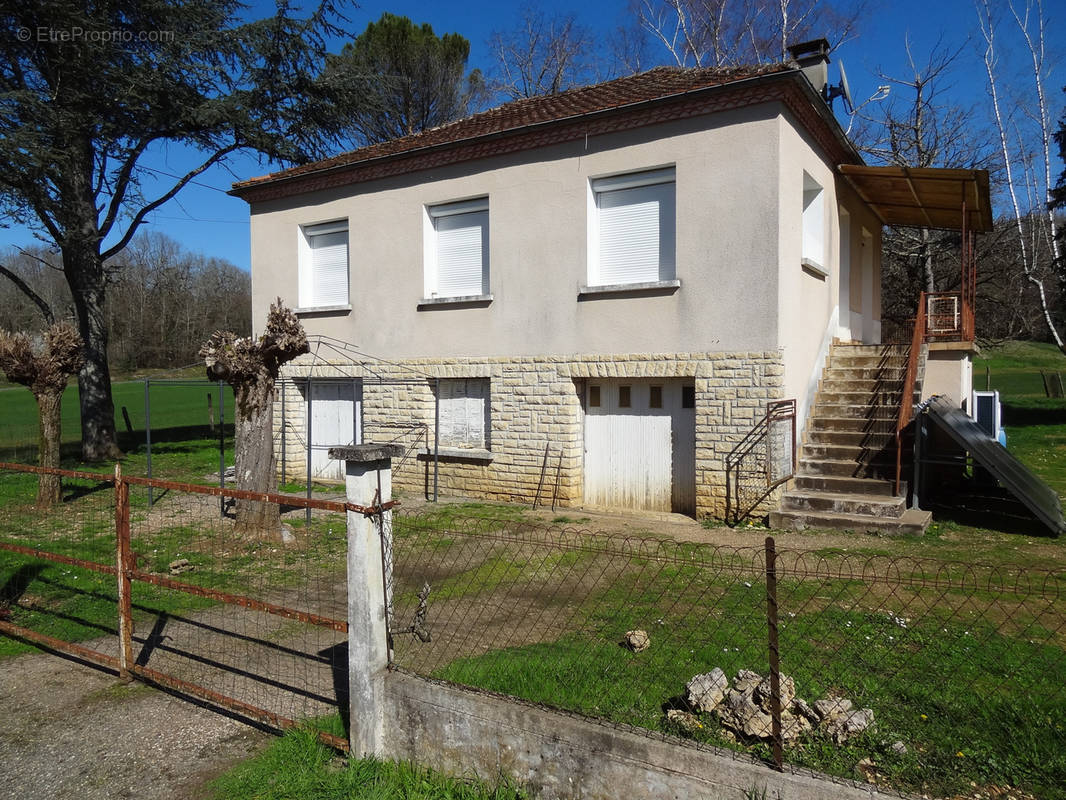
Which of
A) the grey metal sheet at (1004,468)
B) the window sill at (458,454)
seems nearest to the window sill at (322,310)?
the window sill at (458,454)

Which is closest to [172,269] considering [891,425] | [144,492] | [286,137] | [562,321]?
[286,137]

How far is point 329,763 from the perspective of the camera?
397 centimetres

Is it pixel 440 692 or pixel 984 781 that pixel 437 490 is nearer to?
pixel 440 692

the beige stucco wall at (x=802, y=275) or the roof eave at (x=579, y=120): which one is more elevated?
→ the roof eave at (x=579, y=120)

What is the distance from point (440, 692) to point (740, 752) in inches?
57.0

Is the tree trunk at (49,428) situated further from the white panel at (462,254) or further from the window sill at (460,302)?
the white panel at (462,254)

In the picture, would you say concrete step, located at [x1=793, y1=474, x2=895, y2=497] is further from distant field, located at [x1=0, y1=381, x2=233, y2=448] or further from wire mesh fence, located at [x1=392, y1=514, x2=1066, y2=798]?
distant field, located at [x1=0, y1=381, x2=233, y2=448]

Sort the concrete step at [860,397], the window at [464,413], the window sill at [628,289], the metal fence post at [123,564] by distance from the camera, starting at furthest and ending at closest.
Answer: the window at [464,413]
the concrete step at [860,397]
the window sill at [628,289]
the metal fence post at [123,564]

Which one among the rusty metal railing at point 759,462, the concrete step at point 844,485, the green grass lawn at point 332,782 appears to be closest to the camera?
the green grass lawn at point 332,782

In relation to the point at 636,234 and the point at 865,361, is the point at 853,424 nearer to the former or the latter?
the point at 865,361

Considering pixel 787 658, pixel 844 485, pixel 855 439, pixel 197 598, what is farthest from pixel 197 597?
pixel 855 439

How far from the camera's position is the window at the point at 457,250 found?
40.4 feet

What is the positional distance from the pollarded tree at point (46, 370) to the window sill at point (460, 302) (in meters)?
5.35

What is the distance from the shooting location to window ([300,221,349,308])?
46.2ft
